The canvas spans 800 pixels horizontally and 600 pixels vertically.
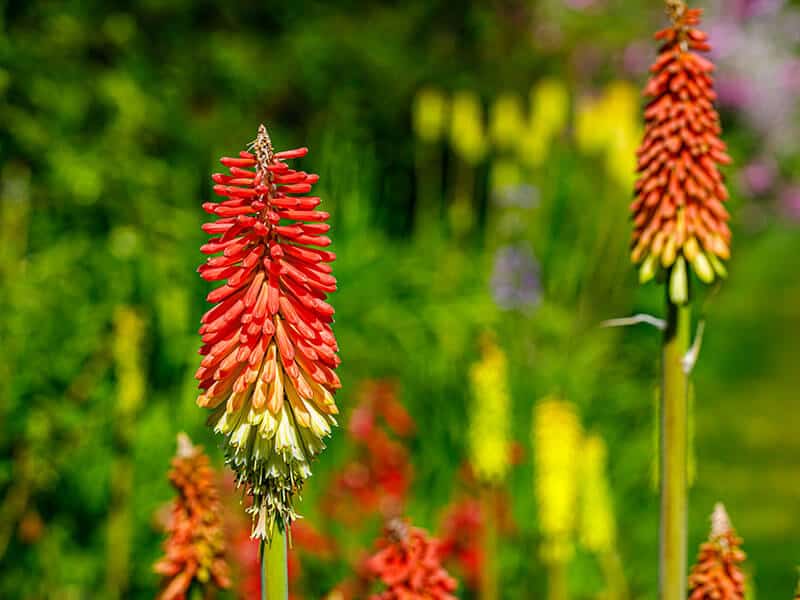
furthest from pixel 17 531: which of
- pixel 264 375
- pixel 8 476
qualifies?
pixel 264 375

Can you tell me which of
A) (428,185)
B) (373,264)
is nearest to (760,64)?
(428,185)

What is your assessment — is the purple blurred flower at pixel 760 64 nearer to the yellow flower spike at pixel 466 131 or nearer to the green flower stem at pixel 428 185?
the green flower stem at pixel 428 185

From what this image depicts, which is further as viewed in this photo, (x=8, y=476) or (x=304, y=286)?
(x=8, y=476)

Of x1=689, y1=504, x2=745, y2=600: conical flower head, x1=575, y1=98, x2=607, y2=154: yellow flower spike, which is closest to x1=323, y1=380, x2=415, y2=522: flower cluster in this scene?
x1=689, y1=504, x2=745, y2=600: conical flower head

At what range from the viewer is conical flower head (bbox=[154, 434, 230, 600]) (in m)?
2.22

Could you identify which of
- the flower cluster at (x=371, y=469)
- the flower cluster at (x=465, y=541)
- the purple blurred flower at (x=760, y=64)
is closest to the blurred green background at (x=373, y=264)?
the flower cluster at (x=371, y=469)

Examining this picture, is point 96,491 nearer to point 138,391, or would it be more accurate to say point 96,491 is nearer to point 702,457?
point 138,391

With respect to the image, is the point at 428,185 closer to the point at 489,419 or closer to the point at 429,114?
the point at 429,114

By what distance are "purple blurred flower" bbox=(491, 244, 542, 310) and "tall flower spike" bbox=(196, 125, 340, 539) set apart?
17.7ft

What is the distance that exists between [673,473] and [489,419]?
1.49m

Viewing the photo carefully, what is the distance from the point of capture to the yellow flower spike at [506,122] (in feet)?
26.2

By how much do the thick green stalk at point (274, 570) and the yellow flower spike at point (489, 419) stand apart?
1770mm

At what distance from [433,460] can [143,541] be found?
1.62 meters

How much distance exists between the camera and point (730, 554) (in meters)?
2.05
